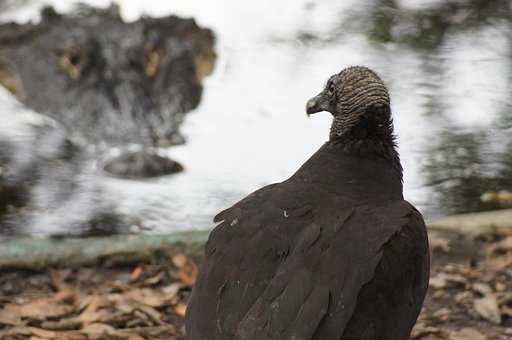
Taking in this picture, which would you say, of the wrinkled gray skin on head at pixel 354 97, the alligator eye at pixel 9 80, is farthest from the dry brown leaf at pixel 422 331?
the alligator eye at pixel 9 80

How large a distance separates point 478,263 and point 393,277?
2.00 metres

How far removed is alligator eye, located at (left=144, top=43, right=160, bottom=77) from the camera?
9.99 metres

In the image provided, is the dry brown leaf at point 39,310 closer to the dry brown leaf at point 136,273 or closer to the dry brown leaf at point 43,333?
the dry brown leaf at point 43,333

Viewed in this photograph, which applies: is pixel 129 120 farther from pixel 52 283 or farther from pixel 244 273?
pixel 244 273

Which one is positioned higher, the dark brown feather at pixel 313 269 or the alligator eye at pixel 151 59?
the dark brown feather at pixel 313 269

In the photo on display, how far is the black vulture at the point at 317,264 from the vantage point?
136 inches

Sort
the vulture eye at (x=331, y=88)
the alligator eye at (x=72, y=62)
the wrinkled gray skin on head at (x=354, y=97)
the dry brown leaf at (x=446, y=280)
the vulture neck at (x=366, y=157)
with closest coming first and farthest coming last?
the vulture neck at (x=366, y=157)
the wrinkled gray skin on head at (x=354, y=97)
the vulture eye at (x=331, y=88)
the dry brown leaf at (x=446, y=280)
the alligator eye at (x=72, y=62)

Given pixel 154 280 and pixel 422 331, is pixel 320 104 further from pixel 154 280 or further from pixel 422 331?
pixel 154 280

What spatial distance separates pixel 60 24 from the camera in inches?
430

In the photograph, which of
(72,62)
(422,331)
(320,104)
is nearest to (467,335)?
(422,331)

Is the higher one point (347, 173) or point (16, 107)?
point (347, 173)

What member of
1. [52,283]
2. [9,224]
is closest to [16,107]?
[9,224]

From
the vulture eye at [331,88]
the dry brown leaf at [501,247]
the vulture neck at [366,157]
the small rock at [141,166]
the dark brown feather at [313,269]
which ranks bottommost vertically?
the small rock at [141,166]

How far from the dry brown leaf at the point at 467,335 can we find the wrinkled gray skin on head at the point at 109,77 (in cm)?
456
